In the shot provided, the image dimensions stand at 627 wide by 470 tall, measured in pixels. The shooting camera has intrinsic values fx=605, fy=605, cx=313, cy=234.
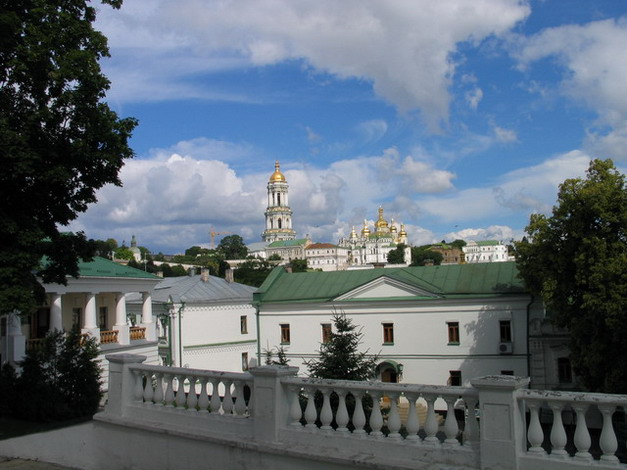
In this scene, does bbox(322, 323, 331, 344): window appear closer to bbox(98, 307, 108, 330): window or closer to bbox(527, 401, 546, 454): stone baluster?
bbox(98, 307, 108, 330): window

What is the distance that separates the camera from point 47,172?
9.32 meters

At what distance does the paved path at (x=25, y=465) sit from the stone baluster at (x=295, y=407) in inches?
152

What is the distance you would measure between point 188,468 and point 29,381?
5807mm

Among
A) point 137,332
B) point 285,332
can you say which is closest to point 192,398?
point 137,332

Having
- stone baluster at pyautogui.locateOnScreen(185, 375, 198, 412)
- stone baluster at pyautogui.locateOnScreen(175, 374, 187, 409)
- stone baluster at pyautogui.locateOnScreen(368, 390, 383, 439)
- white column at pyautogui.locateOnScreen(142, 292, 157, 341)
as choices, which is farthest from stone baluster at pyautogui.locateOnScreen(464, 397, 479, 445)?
white column at pyautogui.locateOnScreen(142, 292, 157, 341)

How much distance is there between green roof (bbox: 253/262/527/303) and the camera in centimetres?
2888

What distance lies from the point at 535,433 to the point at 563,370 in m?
22.8

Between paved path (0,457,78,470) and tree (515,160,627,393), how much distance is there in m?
16.6

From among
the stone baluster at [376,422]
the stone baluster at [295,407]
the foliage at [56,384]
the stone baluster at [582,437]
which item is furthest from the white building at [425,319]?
the stone baluster at [582,437]

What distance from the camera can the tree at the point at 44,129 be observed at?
9195mm

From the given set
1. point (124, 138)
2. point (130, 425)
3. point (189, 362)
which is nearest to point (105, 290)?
point (189, 362)

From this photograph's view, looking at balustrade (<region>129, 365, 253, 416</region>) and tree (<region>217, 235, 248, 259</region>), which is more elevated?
tree (<region>217, 235, 248, 259</region>)

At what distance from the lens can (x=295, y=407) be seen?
6844 mm

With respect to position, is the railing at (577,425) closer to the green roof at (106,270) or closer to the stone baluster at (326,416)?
the stone baluster at (326,416)
